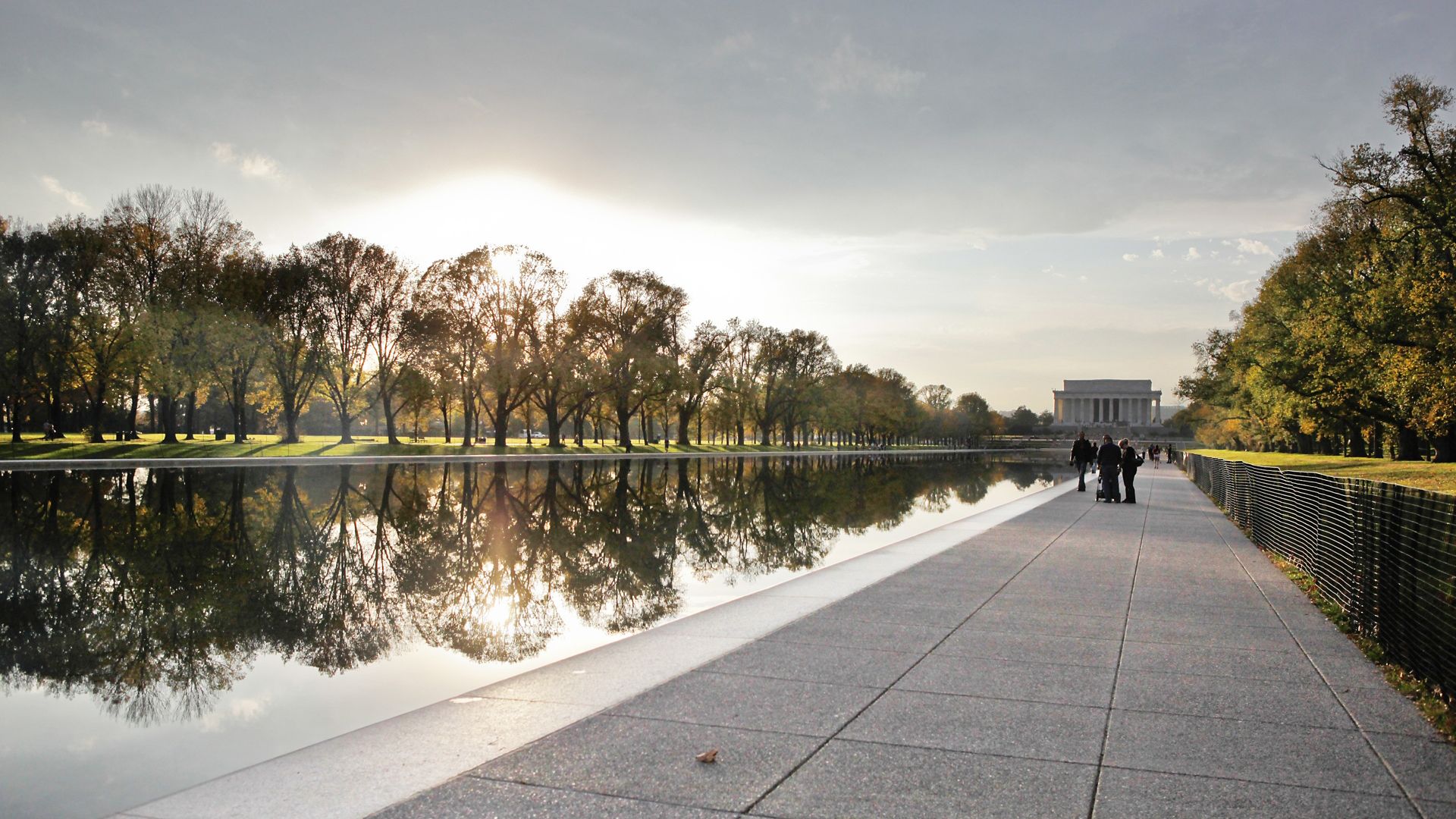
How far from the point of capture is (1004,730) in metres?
5.59

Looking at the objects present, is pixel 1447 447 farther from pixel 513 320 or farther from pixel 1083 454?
pixel 513 320

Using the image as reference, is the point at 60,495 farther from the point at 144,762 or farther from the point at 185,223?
the point at 185,223

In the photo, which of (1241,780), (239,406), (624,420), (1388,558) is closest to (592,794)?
(1241,780)

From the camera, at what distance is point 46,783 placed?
5258 millimetres

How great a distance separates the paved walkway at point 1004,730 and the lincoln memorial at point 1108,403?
608 ft

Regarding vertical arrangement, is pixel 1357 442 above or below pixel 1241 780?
above

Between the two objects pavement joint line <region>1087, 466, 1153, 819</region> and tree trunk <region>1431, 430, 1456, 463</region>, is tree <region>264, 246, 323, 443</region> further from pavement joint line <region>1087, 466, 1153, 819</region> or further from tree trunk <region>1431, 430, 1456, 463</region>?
tree trunk <region>1431, 430, 1456, 463</region>

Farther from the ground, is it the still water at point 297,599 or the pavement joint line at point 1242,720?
the pavement joint line at point 1242,720

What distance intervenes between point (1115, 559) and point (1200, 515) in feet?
32.8

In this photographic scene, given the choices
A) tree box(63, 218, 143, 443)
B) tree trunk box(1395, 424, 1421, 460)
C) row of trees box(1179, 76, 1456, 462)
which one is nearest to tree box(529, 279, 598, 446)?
tree box(63, 218, 143, 443)

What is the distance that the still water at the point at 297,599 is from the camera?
6.19 m

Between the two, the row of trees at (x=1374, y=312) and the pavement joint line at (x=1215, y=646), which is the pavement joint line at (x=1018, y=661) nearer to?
the pavement joint line at (x=1215, y=646)

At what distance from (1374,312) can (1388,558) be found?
3198 centimetres

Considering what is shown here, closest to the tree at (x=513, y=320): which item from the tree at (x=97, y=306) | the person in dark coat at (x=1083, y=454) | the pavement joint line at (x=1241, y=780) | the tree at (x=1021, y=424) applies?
the tree at (x=97, y=306)
